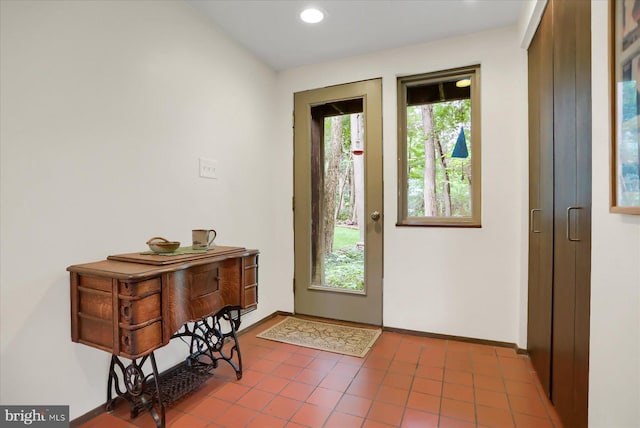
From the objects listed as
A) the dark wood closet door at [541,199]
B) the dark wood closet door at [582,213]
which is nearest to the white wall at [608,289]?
the dark wood closet door at [582,213]

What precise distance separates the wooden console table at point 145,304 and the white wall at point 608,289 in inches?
63.2

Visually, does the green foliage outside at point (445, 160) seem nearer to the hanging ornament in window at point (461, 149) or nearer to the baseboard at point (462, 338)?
the hanging ornament in window at point (461, 149)

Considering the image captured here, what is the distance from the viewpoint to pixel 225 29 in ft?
7.70

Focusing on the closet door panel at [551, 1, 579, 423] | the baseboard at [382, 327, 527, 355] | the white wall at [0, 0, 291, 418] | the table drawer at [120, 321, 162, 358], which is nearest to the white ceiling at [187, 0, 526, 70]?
the white wall at [0, 0, 291, 418]

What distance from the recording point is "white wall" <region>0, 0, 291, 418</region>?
128 cm

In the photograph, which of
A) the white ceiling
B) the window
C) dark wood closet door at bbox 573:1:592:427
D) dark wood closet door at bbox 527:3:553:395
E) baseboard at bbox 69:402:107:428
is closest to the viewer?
dark wood closet door at bbox 573:1:592:427

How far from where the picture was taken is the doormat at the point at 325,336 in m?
2.32

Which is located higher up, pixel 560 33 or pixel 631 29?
pixel 560 33

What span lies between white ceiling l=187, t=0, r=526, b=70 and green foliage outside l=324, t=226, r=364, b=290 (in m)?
1.55

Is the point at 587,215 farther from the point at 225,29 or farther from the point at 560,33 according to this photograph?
the point at 225,29

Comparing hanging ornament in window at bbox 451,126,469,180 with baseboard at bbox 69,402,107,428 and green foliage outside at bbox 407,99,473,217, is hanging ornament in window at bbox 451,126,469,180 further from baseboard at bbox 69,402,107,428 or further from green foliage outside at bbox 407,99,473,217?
baseboard at bbox 69,402,107,428

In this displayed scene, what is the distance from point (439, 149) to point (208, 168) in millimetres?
1810

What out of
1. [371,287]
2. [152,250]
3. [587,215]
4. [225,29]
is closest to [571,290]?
[587,215]

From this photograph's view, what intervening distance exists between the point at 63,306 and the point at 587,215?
2.23 meters
